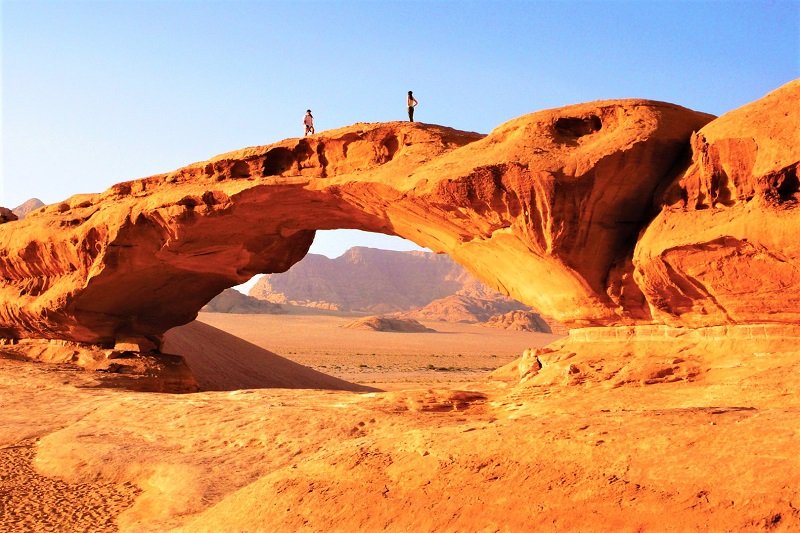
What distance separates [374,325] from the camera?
65.8 meters

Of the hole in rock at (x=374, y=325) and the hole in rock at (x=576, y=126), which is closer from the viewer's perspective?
the hole in rock at (x=576, y=126)

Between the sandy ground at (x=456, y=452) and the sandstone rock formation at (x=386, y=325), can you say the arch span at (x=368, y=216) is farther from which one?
the sandstone rock formation at (x=386, y=325)

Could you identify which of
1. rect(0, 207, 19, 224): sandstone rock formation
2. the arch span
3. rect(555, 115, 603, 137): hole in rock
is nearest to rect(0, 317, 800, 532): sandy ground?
the arch span

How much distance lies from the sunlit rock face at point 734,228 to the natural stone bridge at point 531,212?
2 centimetres

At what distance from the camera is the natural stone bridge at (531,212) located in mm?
7660

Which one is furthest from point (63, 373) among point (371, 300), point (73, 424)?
point (371, 300)

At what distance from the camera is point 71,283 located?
14.8 meters

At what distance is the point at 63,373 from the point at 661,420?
11827 millimetres

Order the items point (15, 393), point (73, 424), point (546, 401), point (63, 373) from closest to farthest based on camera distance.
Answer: point (546, 401) → point (73, 424) → point (15, 393) → point (63, 373)

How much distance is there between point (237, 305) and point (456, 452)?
73302mm

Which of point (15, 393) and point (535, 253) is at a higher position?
point (535, 253)

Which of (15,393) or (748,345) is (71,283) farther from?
(748,345)

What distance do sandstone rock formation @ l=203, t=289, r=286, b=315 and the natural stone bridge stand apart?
61319 mm

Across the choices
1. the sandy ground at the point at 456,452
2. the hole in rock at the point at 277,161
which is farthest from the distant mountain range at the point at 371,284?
the sandy ground at the point at 456,452
